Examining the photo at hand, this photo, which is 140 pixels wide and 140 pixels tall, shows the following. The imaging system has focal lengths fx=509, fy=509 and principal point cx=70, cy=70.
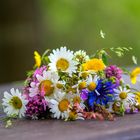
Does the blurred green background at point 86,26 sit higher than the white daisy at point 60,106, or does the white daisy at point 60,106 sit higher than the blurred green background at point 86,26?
the blurred green background at point 86,26

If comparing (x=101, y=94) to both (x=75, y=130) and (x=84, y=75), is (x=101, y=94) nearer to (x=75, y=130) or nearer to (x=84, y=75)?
(x=84, y=75)

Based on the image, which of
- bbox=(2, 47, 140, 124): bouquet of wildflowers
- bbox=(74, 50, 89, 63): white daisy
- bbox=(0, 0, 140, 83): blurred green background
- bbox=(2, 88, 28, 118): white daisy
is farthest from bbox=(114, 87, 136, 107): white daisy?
bbox=(0, 0, 140, 83): blurred green background

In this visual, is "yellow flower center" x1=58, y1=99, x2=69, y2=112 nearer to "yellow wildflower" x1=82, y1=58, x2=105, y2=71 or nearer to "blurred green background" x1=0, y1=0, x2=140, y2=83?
"yellow wildflower" x1=82, y1=58, x2=105, y2=71

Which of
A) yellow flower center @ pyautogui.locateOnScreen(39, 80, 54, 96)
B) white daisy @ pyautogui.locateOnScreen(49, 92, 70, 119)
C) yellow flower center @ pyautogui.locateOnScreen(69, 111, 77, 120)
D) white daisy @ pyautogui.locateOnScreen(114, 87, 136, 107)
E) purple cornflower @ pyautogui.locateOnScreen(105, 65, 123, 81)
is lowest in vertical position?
yellow flower center @ pyautogui.locateOnScreen(69, 111, 77, 120)

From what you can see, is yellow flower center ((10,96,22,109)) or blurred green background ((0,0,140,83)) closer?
yellow flower center ((10,96,22,109))

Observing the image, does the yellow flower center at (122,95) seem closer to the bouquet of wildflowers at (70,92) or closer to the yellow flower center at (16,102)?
the bouquet of wildflowers at (70,92)

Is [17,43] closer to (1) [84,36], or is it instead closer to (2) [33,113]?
(1) [84,36]

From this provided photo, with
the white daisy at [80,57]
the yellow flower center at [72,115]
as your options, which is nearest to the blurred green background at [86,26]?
the white daisy at [80,57]

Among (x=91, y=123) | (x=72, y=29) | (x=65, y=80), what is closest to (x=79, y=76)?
(x=65, y=80)

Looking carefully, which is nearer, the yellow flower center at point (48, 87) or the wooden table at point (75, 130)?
the wooden table at point (75, 130)
